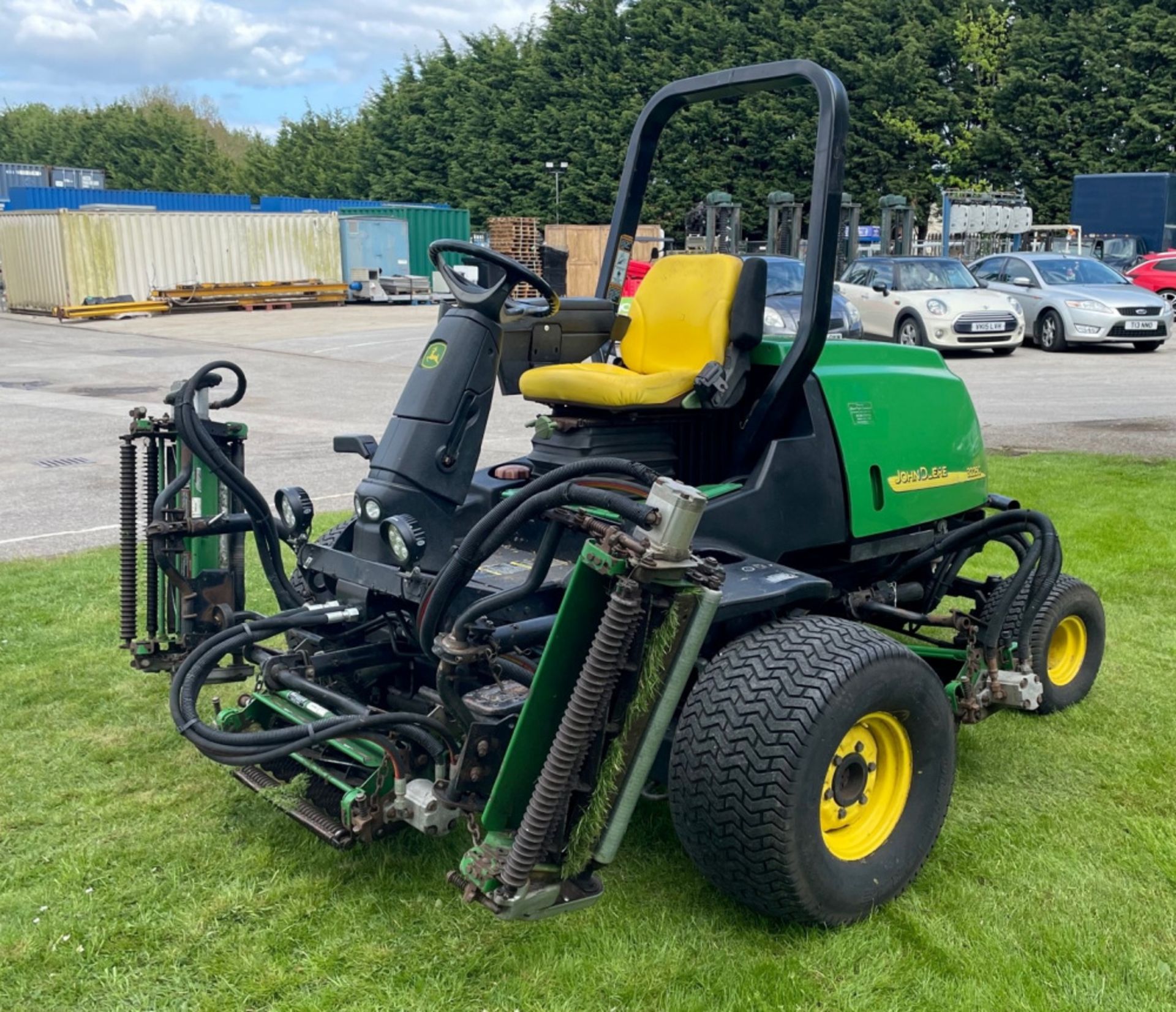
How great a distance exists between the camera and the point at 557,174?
4397cm

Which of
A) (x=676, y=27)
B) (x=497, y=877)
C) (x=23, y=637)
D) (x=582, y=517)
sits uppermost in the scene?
(x=676, y=27)

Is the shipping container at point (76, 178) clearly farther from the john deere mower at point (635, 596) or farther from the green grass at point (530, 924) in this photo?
the green grass at point (530, 924)

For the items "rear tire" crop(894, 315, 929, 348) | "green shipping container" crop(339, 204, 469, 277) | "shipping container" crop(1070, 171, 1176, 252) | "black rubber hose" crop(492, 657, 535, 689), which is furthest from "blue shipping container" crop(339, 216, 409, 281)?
"black rubber hose" crop(492, 657, 535, 689)

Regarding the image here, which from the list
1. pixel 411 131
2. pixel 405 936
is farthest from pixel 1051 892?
pixel 411 131

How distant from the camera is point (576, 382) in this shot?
144 inches

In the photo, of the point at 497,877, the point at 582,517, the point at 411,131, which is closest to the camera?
the point at 497,877

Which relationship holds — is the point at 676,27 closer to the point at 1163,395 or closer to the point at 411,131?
the point at 411,131

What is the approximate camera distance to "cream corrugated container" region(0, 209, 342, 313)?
84.9 feet

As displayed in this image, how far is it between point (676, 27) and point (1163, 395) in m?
30.5

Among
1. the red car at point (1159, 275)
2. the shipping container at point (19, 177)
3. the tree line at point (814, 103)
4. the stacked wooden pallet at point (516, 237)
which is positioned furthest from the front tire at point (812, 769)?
the shipping container at point (19, 177)

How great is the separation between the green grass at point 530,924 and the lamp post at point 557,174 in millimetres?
40687

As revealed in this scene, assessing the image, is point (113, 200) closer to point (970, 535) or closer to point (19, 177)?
point (19, 177)

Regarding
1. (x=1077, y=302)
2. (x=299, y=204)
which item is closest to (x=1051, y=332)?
(x=1077, y=302)

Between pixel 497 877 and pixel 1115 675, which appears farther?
pixel 1115 675
